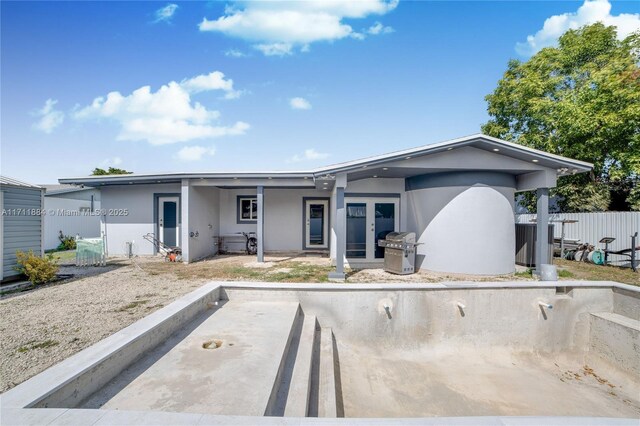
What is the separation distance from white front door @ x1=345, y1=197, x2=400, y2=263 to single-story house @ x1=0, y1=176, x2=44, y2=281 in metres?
7.83

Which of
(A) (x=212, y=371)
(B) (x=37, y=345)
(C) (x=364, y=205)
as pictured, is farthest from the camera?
(C) (x=364, y=205)

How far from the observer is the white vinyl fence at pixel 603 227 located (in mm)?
9078

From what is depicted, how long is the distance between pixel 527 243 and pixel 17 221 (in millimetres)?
13117

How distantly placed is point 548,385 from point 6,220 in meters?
10.7

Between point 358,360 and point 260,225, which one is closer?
point 358,360

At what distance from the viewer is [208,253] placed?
10.0 m

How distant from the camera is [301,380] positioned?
8.75 ft

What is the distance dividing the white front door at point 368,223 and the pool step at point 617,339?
482 centimetres

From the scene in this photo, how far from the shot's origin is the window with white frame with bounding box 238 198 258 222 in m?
11.0

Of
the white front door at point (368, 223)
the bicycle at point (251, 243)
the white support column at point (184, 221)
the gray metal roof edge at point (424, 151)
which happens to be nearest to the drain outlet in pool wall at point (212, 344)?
the gray metal roof edge at point (424, 151)

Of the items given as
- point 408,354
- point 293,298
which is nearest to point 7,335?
point 293,298

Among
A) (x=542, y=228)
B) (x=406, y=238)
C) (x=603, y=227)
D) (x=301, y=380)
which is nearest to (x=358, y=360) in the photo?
(x=301, y=380)

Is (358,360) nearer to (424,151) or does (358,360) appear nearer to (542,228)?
(424,151)

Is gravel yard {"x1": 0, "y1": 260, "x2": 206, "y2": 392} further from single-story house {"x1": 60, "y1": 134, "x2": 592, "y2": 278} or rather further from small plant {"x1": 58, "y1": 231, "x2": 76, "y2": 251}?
small plant {"x1": 58, "y1": 231, "x2": 76, "y2": 251}
